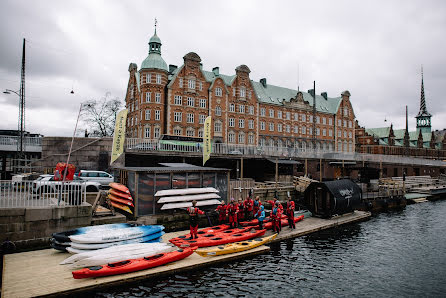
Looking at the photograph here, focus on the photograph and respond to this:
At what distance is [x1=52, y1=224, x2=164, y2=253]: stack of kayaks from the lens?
12062 mm

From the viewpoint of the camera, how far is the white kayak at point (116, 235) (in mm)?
12125

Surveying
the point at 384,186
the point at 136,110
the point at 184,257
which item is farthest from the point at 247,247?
the point at 136,110

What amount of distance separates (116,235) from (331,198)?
16525 mm

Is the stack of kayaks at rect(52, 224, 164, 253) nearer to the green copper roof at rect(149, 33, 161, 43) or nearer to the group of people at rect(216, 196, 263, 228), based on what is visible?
the group of people at rect(216, 196, 263, 228)

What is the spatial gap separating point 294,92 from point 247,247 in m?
56.2

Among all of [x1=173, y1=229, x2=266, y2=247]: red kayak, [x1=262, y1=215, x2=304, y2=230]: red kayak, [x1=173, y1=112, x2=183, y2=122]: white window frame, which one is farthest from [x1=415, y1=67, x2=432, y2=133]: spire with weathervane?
[x1=173, y1=229, x2=266, y2=247]: red kayak

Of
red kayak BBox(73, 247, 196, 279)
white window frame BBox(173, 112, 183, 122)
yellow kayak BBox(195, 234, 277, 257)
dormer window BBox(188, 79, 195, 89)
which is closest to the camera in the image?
red kayak BBox(73, 247, 196, 279)

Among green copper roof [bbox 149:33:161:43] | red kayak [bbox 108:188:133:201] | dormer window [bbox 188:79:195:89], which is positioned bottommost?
red kayak [bbox 108:188:133:201]

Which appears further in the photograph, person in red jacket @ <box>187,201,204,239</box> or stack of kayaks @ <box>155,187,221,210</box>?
stack of kayaks @ <box>155,187,221,210</box>

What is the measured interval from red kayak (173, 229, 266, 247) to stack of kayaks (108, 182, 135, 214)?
170 inches

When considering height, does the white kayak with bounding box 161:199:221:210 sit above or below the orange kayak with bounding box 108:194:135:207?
below

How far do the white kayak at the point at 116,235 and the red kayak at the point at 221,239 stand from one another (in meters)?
1.64

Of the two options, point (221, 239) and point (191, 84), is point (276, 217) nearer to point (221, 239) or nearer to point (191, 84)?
point (221, 239)

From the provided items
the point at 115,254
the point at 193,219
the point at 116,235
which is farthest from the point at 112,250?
the point at 193,219
